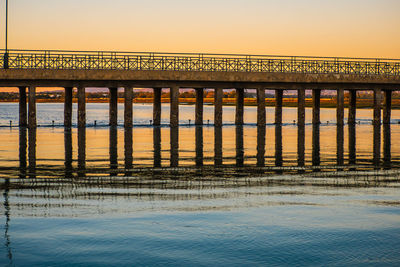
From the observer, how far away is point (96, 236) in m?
12.3

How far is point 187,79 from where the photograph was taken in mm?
51531

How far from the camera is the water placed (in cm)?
1108

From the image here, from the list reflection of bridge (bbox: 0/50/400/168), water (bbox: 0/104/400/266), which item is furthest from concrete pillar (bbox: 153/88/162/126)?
water (bbox: 0/104/400/266)

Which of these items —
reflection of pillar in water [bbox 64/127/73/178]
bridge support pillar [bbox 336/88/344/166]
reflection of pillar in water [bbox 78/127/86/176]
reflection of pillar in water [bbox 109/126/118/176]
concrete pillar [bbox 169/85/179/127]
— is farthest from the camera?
concrete pillar [bbox 169/85/179/127]

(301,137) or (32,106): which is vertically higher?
(32,106)

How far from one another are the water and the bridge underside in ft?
73.5

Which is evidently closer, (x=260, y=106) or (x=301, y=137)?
(x=301, y=137)

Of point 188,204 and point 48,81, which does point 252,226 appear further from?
point 48,81

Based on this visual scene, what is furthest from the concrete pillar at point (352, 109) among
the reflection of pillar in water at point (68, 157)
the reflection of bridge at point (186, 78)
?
the reflection of pillar in water at point (68, 157)

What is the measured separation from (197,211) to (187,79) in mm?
37377

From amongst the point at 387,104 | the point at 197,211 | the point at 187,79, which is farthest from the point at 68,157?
the point at 387,104

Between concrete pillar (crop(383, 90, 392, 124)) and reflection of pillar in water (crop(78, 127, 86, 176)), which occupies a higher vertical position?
concrete pillar (crop(383, 90, 392, 124))

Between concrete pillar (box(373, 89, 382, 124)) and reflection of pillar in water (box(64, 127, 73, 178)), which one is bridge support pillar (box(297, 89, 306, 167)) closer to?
concrete pillar (box(373, 89, 382, 124))

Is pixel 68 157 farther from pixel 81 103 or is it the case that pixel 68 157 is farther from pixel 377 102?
pixel 377 102
